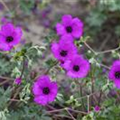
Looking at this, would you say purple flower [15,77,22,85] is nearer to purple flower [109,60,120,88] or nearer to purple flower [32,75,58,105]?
purple flower [32,75,58,105]

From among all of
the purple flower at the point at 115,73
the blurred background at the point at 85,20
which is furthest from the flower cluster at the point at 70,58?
the blurred background at the point at 85,20

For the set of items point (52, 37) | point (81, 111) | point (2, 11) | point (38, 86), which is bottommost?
point (81, 111)

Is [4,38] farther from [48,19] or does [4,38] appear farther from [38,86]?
[48,19]

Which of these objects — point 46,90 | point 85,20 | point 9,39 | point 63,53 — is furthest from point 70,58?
point 85,20

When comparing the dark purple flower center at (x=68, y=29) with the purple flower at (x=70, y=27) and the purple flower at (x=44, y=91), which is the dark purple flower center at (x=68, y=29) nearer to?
the purple flower at (x=70, y=27)

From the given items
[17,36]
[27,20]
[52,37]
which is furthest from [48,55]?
[17,36]
